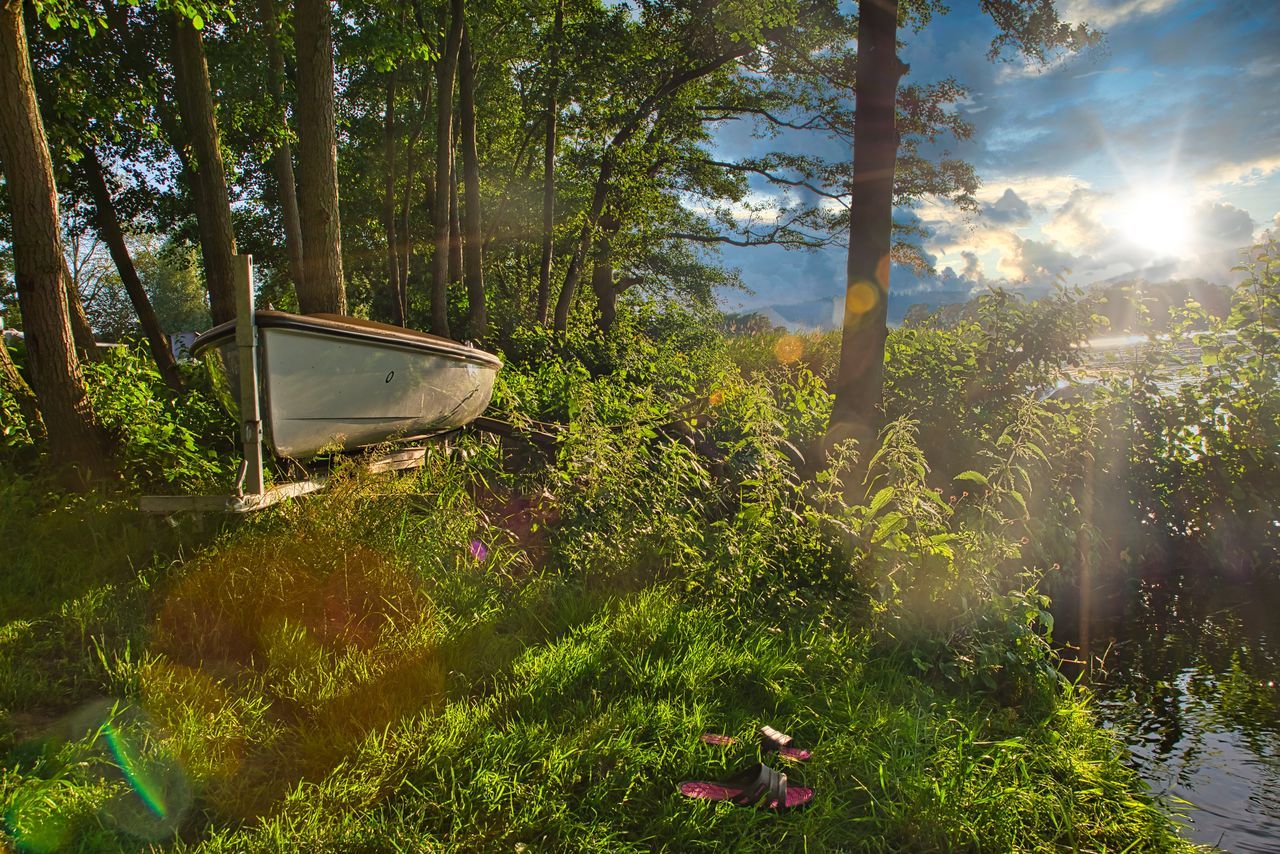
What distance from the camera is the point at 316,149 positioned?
23.0 ft

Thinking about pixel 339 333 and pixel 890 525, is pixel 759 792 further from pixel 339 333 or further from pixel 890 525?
pixel 339 333

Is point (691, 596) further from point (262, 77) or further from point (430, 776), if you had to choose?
point (262, 77)

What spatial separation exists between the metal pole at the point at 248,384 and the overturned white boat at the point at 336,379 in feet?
0.14

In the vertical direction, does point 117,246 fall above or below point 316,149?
below

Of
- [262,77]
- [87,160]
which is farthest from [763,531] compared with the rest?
[262,77]

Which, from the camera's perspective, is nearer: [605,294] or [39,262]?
[39,262]

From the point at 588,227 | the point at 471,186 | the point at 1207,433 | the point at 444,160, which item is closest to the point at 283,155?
the point at 444,160

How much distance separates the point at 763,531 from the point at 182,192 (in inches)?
734

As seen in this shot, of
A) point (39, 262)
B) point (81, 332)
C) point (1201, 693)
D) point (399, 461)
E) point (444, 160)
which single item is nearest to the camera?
point (1201, 693)

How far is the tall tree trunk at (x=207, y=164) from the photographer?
8148 millimetres

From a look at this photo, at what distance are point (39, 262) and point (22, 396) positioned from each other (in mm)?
1214

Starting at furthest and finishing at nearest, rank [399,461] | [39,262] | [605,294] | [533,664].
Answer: [605,294] → [399,461] → [39,262] → [533,664]

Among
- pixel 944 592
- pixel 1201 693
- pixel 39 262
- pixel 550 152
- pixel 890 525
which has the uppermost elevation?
pixel 550 152

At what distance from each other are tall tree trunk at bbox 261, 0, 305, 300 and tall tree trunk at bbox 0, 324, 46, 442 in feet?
14.3
